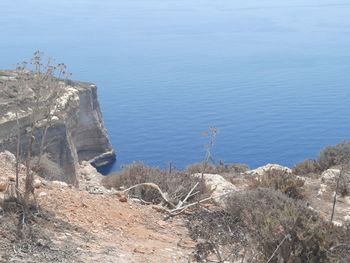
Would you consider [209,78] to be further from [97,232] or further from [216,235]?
[97,232]

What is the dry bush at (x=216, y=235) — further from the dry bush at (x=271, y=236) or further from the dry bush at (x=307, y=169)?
the dry bush at (x=307, y=169)

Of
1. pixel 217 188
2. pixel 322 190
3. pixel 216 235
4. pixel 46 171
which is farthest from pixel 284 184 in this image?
pixel 46 171

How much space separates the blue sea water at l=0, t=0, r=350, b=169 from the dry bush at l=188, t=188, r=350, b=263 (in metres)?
18.4

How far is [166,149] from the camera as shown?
51781 millimetres

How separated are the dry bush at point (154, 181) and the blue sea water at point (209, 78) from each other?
49.1 feet

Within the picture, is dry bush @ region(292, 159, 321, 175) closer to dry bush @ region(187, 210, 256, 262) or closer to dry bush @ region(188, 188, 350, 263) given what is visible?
dry bush @ region(187, 210, 256, 262)

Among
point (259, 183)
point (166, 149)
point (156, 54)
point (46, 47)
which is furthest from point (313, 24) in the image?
point (259, 183)

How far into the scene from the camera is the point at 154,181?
33.3ft

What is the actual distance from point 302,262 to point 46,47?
96737mm

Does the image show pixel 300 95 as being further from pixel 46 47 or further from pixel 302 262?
pixel 302 262

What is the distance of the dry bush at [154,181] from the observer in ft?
31.3

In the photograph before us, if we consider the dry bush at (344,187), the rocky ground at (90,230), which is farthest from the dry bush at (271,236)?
the dry bush at (344,187)

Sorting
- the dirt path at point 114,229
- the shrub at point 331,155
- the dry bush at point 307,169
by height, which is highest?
the dirt path at point 114,229

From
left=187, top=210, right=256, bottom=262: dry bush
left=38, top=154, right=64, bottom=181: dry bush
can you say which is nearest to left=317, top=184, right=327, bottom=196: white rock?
left=187, top=210, right=256, bottom=262: dry bush
